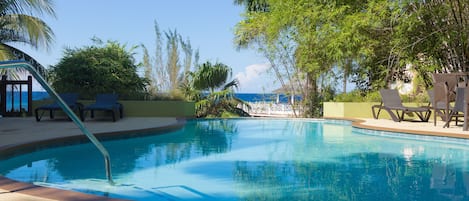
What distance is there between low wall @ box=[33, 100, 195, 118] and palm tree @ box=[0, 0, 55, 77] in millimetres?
1678

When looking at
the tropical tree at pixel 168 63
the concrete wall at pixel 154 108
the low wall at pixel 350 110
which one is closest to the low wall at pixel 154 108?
the concrete wall at pixel 154 108

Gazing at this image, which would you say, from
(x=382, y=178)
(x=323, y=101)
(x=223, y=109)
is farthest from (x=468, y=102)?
(x=223, y=109)

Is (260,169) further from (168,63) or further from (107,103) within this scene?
(168,63)

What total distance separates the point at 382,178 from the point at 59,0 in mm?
10914

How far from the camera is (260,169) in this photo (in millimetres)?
4977

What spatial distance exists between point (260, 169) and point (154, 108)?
790 cm

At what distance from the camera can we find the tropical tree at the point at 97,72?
11.4 m

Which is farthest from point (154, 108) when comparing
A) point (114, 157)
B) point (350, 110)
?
point (114, 157)

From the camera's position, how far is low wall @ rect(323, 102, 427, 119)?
40.4 feet

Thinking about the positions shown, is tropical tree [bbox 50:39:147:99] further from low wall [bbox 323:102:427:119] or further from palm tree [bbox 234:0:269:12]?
palm tree [bbox 234:0:269:12]

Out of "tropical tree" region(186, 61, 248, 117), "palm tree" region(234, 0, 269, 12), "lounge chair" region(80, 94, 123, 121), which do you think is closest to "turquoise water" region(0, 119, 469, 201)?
"lounge chair" region(80, 94, 123, 121)

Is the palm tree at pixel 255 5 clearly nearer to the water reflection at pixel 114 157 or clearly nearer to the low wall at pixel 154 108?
the low wall at pixel 154 108

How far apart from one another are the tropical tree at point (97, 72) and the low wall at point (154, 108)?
1.31ft

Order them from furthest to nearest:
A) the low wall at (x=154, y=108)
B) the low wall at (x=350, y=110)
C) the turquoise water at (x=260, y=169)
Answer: the low wall at (x=350, y=110) < the low wall at (x=154, y=108) < the turquoise water at (x=260, y=169)
